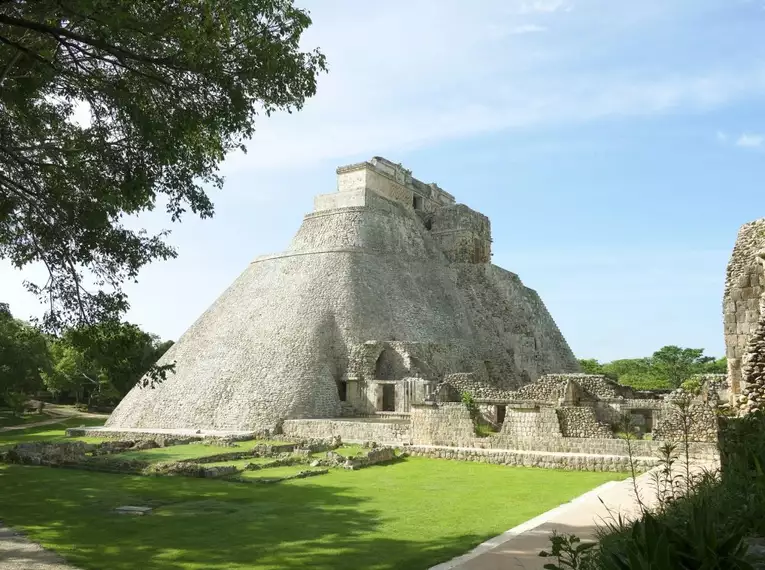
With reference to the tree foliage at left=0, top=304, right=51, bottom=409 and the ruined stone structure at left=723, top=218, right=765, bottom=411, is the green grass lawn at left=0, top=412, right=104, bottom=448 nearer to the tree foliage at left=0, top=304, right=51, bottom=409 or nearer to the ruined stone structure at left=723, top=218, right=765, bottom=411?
the tree foliage at left=0, top=304, right=51, bottom=409

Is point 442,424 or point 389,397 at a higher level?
point 389,397

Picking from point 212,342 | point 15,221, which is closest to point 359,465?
point 15,221

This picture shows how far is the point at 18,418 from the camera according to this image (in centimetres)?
3303

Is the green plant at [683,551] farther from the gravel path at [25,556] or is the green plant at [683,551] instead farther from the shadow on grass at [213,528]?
the gravel path at [25,556]

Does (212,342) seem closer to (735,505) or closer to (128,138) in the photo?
(128,138)

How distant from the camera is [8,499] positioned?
38.7 feet

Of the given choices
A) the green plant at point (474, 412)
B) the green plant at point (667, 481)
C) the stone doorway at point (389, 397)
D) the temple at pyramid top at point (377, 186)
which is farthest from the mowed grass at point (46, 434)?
the green plant at point (667, 481)

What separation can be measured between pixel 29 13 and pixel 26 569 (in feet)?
23.3

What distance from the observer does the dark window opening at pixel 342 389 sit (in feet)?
93.7

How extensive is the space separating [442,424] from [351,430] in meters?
4.06

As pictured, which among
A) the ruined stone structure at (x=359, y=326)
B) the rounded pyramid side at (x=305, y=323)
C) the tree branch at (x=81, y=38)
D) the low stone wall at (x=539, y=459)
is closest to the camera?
the tree branch at (x=81, y=38)

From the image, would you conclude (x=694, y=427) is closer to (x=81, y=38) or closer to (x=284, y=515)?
(x=284, y=515)

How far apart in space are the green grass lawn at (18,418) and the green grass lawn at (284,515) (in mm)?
19495

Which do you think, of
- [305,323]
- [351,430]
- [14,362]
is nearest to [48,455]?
[351,430]
